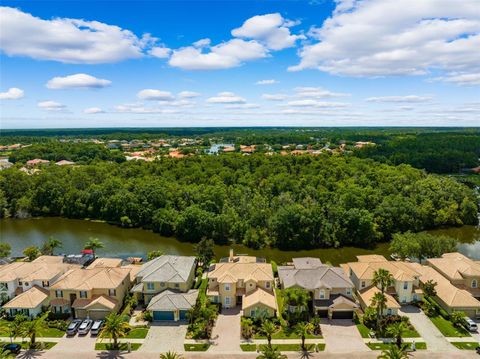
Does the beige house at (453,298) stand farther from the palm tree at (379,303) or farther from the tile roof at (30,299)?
the tile roof at (30,299)

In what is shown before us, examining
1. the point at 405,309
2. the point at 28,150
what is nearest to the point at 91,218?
the point at 405,309

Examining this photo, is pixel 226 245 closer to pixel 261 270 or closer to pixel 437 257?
pixel 261 270

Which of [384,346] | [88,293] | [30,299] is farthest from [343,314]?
[30,299]

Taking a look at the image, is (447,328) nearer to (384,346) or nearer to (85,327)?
(384,346)

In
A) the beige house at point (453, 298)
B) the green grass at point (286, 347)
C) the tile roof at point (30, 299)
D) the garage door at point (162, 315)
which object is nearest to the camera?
the green grass at point (286, 347)

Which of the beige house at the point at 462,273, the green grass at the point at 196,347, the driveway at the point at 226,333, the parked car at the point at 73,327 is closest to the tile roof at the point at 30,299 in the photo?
the parked car at the point at 73,327

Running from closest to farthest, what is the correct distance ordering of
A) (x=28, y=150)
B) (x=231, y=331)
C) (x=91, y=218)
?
(x=231, y=331), (x=91, y=218), (x=28, y=150)

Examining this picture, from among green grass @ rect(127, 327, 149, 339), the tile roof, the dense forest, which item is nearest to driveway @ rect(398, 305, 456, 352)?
the dense forest
